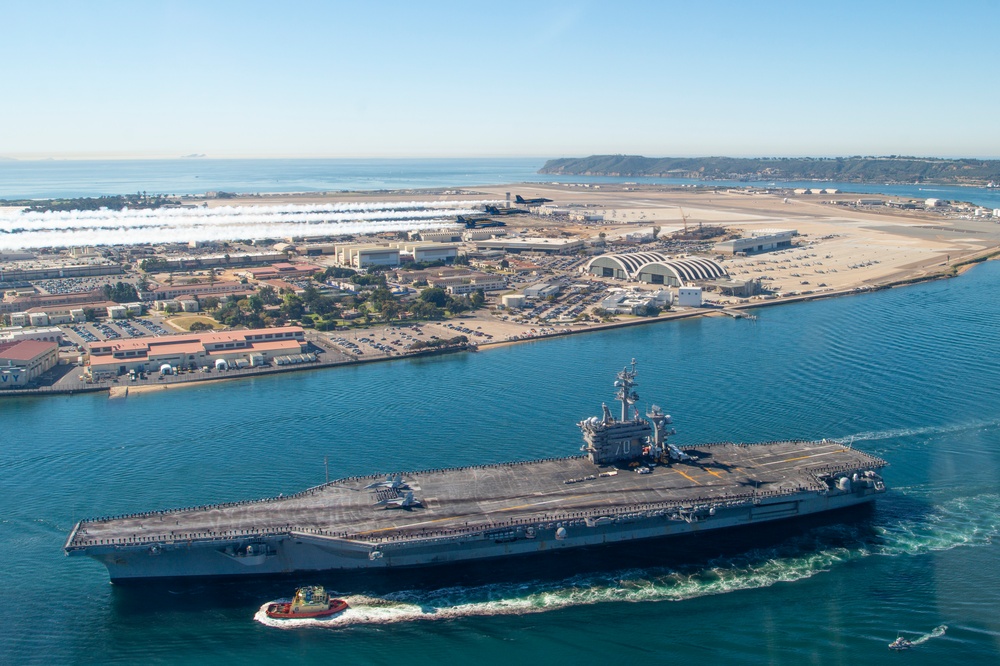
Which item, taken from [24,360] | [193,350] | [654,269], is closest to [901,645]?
[193,350]

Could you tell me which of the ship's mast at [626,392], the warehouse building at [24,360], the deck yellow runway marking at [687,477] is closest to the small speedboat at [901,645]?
the deck yellow runway marking at [687,477]

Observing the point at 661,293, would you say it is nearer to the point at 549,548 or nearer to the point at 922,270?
the point at 922,270

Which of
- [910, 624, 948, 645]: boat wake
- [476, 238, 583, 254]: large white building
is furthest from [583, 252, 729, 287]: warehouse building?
[910, 624, 948, 645]: boat wake

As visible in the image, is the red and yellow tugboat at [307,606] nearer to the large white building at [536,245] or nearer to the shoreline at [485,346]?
the shoreline at [485,346]

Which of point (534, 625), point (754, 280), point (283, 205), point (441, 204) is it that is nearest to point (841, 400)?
point (534, 625)

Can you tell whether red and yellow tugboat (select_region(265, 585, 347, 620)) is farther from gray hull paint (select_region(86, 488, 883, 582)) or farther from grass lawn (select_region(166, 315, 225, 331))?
grass lawn (select_region(166, 315, 225, 331))

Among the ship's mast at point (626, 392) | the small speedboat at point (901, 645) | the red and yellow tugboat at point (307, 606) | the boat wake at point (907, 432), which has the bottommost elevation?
the red and yellow tugboat at point (307, 606)

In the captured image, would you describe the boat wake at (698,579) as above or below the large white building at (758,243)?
below
